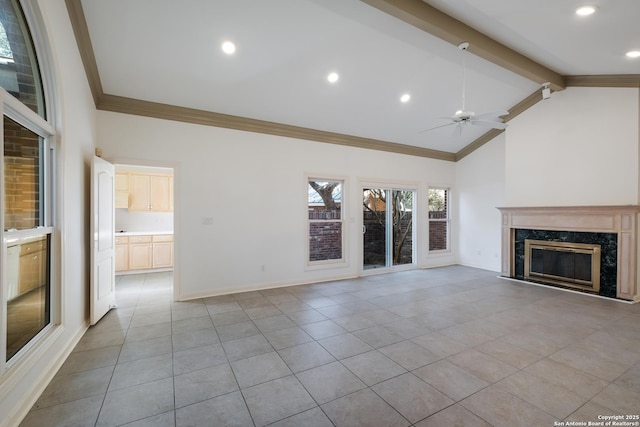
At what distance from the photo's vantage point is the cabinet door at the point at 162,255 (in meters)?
6.60

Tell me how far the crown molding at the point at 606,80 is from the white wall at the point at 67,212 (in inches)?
278

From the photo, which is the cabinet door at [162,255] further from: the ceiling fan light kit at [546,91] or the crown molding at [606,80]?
the crown molding at [606,80]

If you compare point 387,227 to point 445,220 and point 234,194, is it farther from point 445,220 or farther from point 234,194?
point 234,194

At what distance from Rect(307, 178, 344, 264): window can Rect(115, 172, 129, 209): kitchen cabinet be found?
4.29 meters

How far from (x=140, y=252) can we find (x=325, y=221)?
4.24 m

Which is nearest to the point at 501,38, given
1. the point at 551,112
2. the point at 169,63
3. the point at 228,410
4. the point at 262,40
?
the point at 551,112

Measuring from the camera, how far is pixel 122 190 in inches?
256

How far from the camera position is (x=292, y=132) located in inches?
211

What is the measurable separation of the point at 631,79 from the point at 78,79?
24.9ft

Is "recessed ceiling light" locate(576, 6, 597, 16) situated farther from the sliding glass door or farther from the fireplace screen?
the sliding glass door

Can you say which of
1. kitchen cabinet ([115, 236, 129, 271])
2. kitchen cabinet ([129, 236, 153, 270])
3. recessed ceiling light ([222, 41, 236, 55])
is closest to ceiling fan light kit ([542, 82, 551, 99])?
recessed ceiling light ([222, 41, 236, 55])

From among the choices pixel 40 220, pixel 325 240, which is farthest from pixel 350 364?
pixel 325 240

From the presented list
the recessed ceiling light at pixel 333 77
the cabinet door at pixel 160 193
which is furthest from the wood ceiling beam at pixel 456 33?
the cabinet door at pixel 160 193

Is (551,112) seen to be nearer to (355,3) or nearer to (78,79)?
(355,3)
